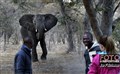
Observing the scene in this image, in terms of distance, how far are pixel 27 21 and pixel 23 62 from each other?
63.6 feet

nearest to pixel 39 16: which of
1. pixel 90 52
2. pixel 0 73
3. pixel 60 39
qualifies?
pixel 0 73

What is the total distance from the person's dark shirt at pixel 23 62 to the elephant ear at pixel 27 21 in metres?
19.2

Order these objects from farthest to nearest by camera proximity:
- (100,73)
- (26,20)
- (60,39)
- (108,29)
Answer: (60,39) → (26,20) → (108,29) → (100,73)

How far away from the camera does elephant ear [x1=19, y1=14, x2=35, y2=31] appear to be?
26.9m

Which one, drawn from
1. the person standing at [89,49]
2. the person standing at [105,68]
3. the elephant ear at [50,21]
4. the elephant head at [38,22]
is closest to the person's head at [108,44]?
the person standing at [105,68]

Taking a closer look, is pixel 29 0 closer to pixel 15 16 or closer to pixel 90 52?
pixel 15 16

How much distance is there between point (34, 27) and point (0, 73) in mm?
9857

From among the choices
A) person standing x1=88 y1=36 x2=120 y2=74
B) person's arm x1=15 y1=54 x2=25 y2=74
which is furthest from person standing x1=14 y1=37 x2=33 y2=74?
person standing x1=88 y1=36 x2=120 y2=74

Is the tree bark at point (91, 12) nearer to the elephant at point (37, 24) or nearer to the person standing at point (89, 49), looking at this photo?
the person standing at point (89, 49)

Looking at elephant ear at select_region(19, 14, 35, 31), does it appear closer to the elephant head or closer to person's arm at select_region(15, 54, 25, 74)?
the elephant head

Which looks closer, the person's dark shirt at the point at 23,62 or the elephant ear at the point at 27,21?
the person's dark shirt at the point at 23,62

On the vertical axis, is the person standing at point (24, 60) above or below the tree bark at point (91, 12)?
below

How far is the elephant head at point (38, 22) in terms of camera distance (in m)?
27.0

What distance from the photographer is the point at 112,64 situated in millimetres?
6234
